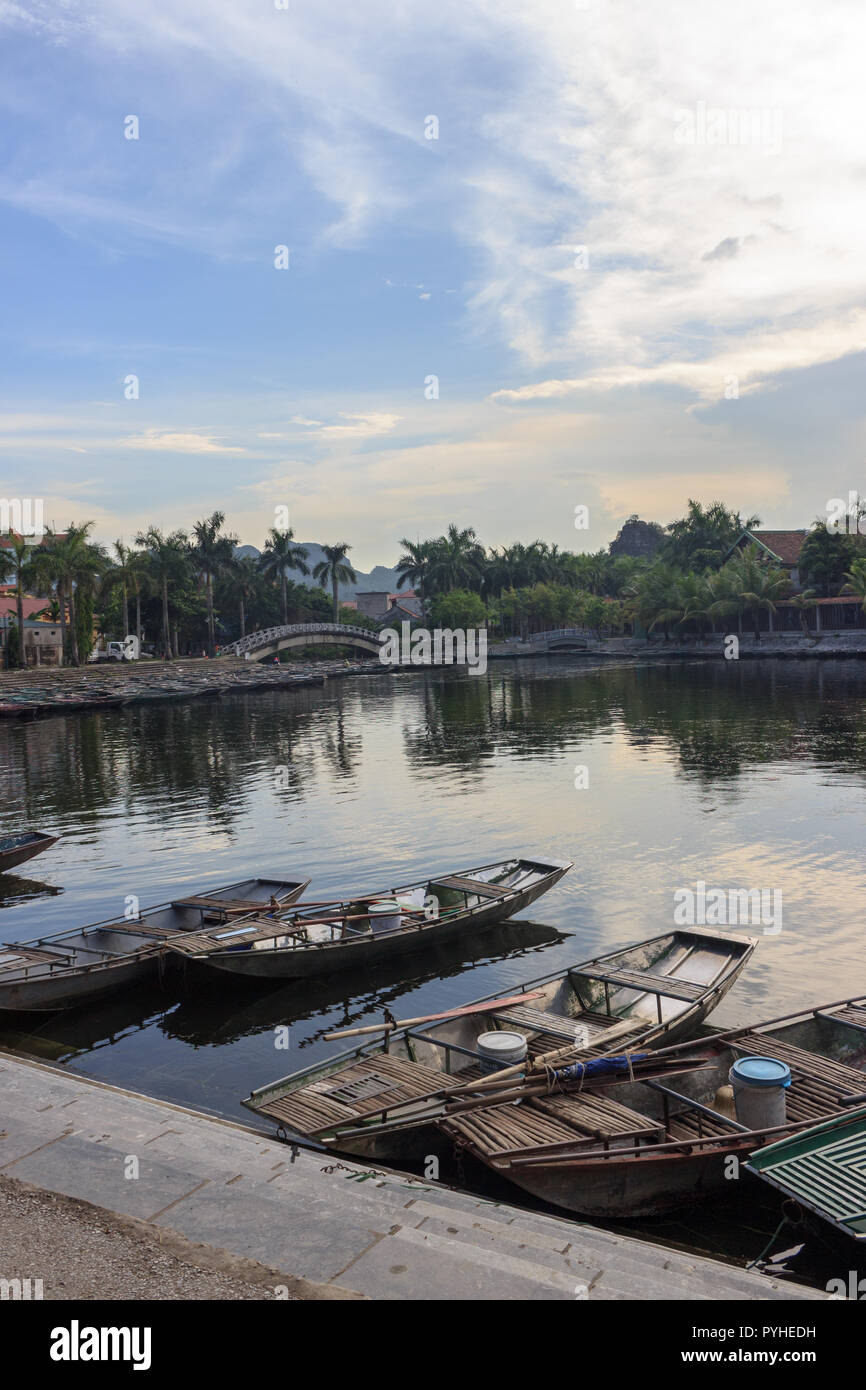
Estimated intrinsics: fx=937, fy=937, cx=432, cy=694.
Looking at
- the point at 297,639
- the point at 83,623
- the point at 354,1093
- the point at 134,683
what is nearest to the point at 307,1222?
the point at 354,1093

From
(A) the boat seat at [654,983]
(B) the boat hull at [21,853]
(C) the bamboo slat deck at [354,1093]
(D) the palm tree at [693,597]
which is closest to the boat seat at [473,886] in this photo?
(A) the boat seat at [654,983]

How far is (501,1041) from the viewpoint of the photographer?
482 inches

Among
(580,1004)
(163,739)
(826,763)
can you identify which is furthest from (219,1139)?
(163,739)

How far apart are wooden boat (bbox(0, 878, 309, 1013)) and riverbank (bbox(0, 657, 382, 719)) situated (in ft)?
181

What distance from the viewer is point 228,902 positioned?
64.8 ft

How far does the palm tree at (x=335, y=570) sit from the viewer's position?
127 m

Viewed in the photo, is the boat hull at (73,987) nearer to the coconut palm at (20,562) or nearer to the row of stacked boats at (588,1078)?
the row of stacked boats at (588,1078)

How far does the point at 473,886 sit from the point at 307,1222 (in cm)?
1223

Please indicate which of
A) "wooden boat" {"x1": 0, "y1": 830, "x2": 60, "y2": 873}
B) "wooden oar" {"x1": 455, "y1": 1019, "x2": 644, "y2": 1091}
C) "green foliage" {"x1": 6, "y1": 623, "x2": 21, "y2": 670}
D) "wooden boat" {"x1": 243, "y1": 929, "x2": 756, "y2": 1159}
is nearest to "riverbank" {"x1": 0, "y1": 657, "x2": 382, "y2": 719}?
"green foliage" {"x1": 6, "y1": 623, "x2": 21, "y2": 670}

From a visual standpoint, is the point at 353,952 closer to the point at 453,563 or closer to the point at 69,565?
the point at 69,565

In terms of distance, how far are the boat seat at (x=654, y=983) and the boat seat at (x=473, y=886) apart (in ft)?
16.1

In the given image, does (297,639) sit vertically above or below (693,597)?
below
